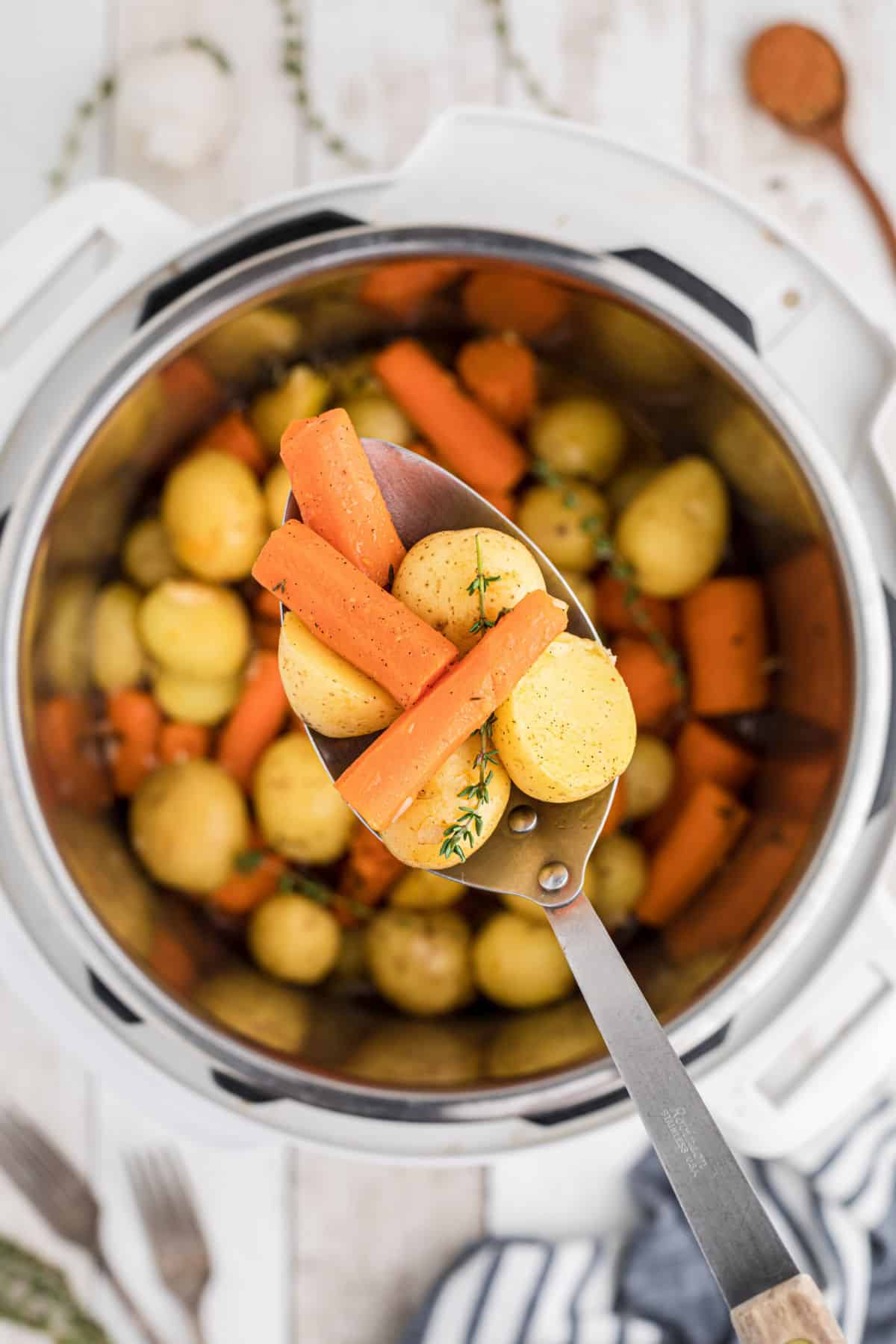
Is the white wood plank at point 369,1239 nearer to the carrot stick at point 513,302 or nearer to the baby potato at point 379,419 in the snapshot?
the baby potato at point 379,419

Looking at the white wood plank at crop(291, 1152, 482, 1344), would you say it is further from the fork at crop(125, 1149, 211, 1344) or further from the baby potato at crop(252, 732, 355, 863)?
the baby potato at crop(252, 732, 355, 863)

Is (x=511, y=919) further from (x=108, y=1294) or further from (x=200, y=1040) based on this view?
(x=108, y=1294)

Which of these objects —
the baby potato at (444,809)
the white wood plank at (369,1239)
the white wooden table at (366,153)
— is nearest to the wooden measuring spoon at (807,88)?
the white wooden table at (366,153)

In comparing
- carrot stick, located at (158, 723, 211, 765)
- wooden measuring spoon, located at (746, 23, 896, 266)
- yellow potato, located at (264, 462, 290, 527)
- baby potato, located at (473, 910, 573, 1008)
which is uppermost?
wooden measuring spoon, located at (746, 23, 896, 266)

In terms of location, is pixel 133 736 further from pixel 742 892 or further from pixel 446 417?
pixel 742 892

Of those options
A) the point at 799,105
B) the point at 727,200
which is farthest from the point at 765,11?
the point at 727,200

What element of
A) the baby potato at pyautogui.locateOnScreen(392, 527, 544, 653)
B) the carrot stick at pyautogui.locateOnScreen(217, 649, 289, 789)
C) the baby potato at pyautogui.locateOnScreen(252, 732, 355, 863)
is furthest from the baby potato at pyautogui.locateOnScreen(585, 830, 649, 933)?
the baby potato at pyautogui.locateOnScreen(392, 527, 544, 653)
